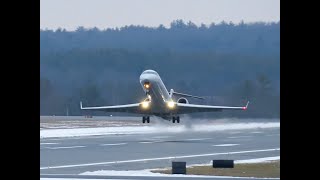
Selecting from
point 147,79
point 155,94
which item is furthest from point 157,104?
point 147,79

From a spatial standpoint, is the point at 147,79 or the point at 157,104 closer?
the point at 147,79

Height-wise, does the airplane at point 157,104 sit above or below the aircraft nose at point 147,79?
below

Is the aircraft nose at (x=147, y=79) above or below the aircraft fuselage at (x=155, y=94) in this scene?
above

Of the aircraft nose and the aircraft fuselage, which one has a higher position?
the aircraft nose

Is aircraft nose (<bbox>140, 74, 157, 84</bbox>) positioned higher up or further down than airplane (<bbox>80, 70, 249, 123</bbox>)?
higher up

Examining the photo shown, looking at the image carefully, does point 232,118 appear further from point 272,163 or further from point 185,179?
point 185,179

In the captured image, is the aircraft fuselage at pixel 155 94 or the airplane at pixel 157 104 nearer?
the aircraft fuselage at pixel 155 94

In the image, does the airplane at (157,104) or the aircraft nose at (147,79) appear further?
the airplane at (157,104)

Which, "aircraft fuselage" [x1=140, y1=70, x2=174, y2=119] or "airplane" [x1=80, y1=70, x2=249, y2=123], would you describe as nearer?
"aircraft fuselage" [x1=140, y1=70, x2=174, y2=119]

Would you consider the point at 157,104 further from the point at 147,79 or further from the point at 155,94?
the point at 147,79

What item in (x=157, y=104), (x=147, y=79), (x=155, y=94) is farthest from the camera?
(x=157, y=104)
